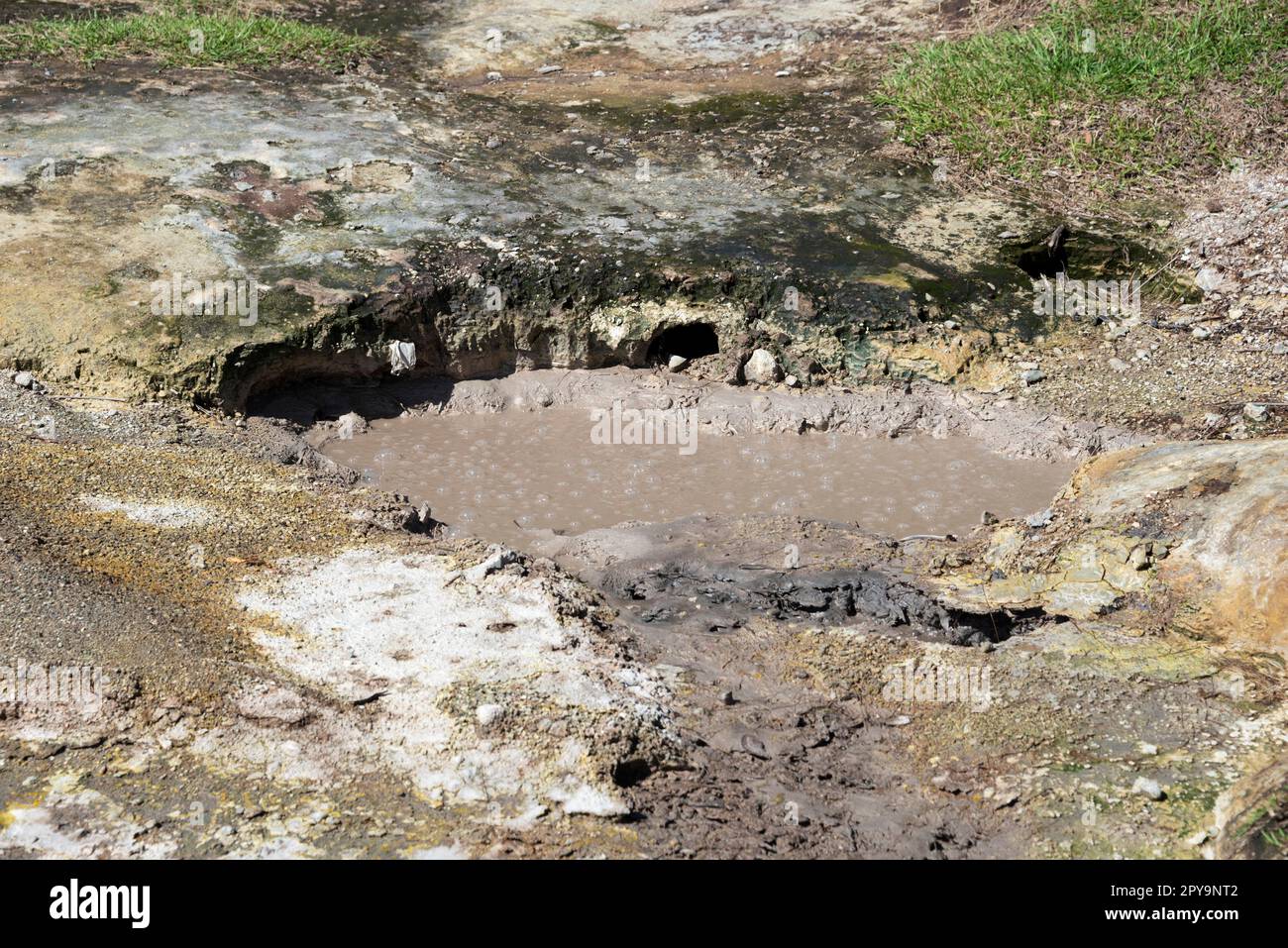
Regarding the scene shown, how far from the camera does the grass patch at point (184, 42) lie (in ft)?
24.9

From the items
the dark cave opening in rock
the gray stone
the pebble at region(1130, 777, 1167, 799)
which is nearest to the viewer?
the pebble at region(1130, 777, 1167, 799)

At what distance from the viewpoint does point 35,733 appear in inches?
108

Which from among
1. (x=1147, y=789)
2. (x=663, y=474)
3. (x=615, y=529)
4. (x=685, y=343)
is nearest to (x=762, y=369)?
(x=685, y=343)

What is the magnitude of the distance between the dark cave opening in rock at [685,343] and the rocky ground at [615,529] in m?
0.02

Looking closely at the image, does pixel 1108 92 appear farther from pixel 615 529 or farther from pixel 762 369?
pixel 615 529

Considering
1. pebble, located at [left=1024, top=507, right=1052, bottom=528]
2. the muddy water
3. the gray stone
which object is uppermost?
the gray stone

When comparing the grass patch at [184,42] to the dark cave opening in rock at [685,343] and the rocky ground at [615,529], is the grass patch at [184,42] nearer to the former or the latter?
the rocky ground at [615,529]

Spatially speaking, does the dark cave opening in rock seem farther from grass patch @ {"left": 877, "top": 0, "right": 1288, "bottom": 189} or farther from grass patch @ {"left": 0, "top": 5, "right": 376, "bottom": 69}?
grass patch @ {"left": 0, "top": 5, "right": 376, "bottom": 69}

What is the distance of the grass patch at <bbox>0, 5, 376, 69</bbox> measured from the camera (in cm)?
760

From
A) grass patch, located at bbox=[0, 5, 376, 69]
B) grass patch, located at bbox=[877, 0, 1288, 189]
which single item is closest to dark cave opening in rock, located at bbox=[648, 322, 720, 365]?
grass patch, located at bbox=[877, 0, 1288, 189]

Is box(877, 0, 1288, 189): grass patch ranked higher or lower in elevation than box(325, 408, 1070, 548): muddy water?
higher

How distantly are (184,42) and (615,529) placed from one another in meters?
5.26

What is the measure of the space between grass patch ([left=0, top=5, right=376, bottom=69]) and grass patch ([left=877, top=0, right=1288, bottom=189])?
12.3ft
